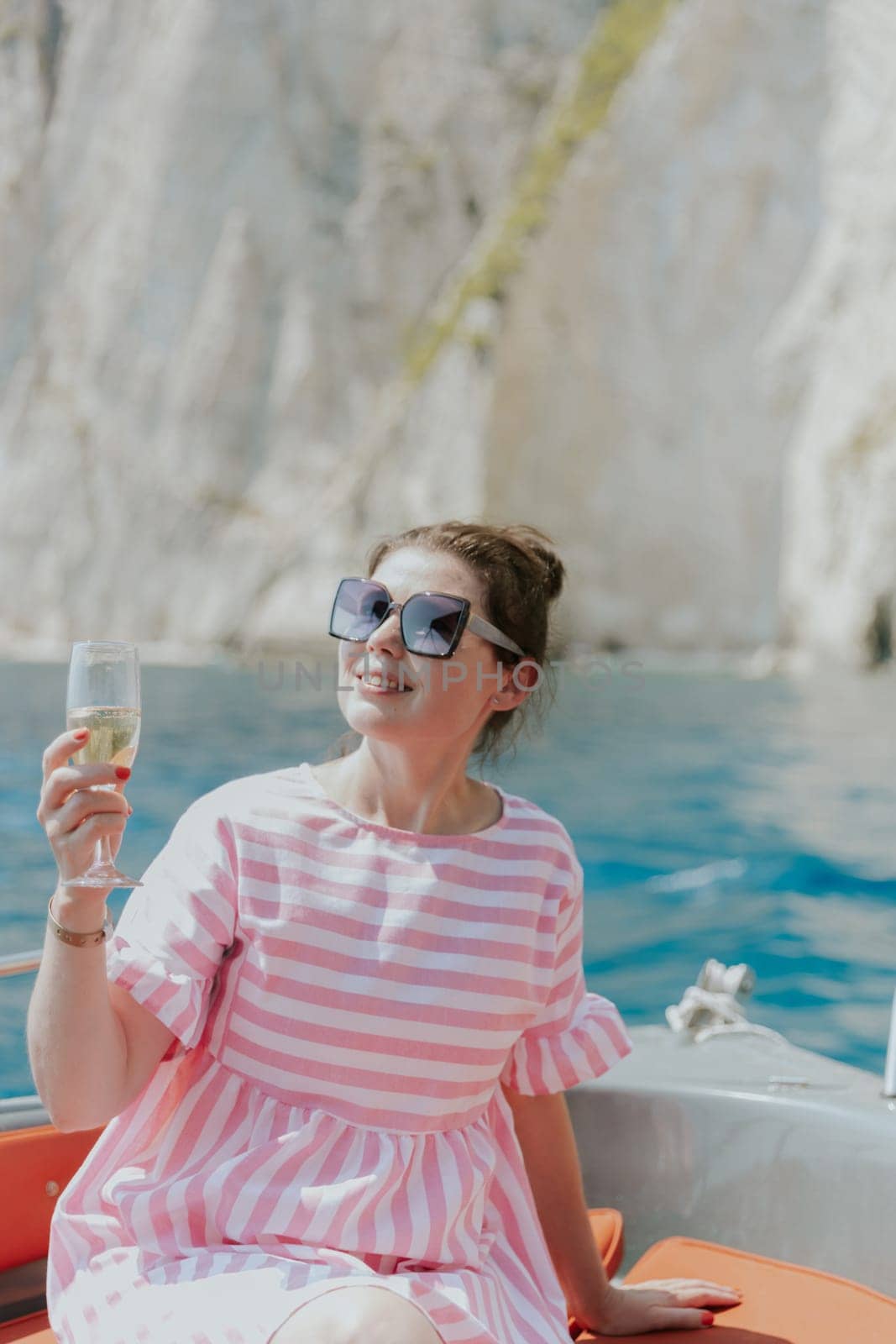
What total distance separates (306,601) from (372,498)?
2277 mm

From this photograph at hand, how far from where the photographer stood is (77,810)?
978 mm

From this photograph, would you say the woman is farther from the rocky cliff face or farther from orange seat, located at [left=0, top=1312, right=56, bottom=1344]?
the rocky cliff face

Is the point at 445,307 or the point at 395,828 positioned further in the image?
the point at 445,307

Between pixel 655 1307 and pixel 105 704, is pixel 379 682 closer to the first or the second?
pixel 105 704

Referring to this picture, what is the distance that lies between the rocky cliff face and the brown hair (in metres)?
19.0

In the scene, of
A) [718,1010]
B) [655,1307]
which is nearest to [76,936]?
[655,1307]

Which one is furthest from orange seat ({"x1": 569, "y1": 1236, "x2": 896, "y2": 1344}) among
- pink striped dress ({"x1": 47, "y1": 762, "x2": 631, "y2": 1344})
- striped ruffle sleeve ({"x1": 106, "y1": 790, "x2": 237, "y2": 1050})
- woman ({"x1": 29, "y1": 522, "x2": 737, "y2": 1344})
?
striped ruffle sleeve ({"x1": 106, "y1": 790, "x2": 237, "y2": 1050})

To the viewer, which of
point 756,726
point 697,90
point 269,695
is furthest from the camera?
point 697,90

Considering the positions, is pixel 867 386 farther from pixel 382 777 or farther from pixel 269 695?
pixel 382 777

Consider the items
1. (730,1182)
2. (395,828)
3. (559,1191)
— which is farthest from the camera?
(730,1182)

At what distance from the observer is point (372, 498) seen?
80.5ft

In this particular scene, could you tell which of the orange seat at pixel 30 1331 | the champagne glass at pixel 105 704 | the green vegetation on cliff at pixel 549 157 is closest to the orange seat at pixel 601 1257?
the orange seat at pixel 30 1331

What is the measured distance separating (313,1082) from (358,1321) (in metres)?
0.22

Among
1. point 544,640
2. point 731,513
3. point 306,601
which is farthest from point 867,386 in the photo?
point 544,640
